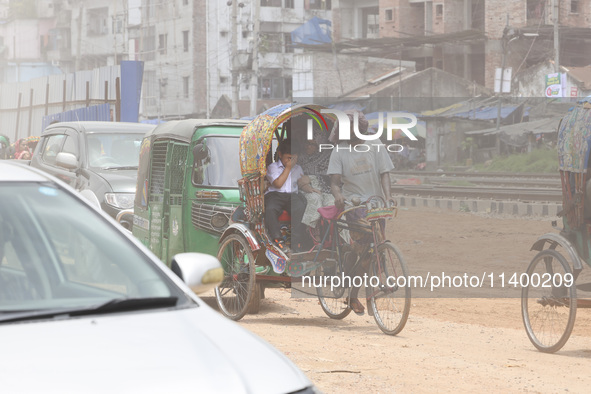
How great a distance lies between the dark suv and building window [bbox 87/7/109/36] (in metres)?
76.2

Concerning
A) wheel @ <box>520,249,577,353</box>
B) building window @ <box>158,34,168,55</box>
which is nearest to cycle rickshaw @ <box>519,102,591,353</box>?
wheel @ <box>520,249,577,353</box>

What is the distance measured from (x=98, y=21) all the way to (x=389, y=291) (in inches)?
3365

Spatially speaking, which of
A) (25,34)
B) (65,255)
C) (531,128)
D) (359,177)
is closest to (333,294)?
(359,177)

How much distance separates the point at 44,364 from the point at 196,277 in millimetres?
991

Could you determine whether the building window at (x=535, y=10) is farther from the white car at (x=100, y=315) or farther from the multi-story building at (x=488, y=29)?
the white car at (x=100, y=315)

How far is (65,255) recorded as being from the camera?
12.5ft

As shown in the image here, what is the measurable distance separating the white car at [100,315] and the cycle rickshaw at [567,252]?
435 cm

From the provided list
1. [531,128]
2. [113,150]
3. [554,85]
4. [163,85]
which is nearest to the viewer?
[113,150]


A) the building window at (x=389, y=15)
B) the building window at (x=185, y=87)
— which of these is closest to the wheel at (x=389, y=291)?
the building window at (x=389, y=15)

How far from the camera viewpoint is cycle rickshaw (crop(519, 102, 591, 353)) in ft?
24.4

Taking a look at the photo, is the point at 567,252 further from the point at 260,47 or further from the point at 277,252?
the point at 260,47

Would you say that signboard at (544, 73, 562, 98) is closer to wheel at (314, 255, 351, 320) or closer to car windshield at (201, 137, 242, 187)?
car windshield at (201, 137, 242, 187)

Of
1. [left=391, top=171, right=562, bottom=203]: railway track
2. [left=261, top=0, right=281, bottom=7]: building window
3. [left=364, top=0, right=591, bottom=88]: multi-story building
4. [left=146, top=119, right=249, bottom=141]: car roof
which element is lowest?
[left=391, top=171, right=562, bottom=203]: railway track

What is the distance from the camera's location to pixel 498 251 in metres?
17.5
